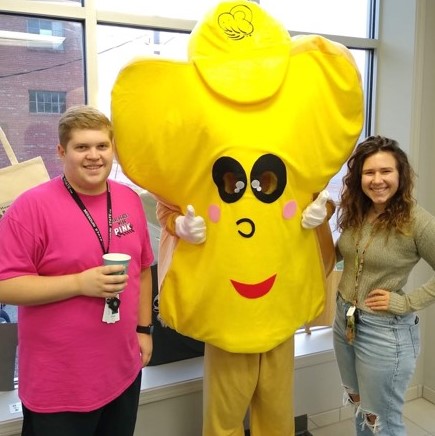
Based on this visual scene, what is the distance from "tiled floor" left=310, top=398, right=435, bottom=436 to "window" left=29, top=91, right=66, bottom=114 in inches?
76.1

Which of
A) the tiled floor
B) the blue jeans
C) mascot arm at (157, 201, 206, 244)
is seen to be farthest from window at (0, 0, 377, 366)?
the tiled floor

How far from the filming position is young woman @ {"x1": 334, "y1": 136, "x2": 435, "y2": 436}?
1601mm

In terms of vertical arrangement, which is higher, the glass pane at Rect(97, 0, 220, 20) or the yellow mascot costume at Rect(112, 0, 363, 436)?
the glass pane at Rect(97, 0, 220, 20)

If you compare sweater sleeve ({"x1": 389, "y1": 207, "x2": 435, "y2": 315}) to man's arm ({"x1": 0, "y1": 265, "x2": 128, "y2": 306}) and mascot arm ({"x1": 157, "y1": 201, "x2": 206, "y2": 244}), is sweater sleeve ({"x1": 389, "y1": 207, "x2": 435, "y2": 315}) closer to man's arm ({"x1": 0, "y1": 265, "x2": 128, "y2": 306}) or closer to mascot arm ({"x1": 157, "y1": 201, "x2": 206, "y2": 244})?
mascot arm ({"x1": 157, "y1": 201, "x2": 206, "y2": 244})

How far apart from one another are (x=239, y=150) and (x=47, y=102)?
1035 millimetres

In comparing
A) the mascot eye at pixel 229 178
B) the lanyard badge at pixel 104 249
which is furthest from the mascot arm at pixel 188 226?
the lanyard badge at pixel 104 249

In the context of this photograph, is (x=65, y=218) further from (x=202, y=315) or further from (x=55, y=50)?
(x=55, y=50)

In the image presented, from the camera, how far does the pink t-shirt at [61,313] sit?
1261mm

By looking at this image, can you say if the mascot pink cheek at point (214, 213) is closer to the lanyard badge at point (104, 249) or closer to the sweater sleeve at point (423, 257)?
the lanyard badge at point (104, 249)

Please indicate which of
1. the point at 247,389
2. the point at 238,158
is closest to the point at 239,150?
the point at 238,158

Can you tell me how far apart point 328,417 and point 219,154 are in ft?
5.53

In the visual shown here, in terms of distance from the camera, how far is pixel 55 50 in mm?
2039

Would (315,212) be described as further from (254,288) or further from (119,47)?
(119,47)

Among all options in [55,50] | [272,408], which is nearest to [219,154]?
[272,408]
